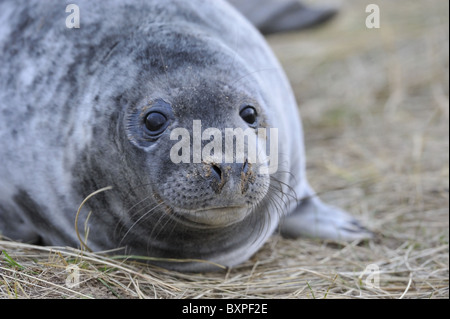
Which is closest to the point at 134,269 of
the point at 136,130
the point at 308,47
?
the point at 136,130

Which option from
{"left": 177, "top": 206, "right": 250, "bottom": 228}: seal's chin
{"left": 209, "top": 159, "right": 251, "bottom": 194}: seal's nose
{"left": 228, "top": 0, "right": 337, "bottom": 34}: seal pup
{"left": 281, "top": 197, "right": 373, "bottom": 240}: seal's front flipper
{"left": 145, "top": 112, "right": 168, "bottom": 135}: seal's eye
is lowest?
{"left": 281, "top": 197, "right": 373, "bottom": 240}: seal's front flipper

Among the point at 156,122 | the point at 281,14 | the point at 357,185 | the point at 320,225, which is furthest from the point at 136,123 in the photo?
the point at 281,14

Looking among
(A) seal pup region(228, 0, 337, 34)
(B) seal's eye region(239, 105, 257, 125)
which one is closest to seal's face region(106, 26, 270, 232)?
(B) seal's eye region(239, 105, 257, 125)

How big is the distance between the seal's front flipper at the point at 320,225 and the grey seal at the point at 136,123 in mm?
331

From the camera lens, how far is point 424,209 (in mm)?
4023

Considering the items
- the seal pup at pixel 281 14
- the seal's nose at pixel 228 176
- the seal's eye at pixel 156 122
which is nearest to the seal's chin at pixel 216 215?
the seal's nose at pixel 228 176

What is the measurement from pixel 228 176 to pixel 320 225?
1.55m

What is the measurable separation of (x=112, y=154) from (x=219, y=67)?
59cm

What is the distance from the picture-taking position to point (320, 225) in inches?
148

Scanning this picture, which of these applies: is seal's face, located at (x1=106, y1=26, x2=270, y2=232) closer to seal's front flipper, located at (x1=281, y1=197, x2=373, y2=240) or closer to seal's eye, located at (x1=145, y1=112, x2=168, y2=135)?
A: seal's eye, located at (x1=145, y1=112, x2=168, y2=135)

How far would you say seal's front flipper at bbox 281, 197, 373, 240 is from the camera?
3703mm

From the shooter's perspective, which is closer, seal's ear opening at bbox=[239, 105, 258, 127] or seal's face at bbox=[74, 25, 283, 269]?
seal's face at bbox=[74, 25, 283, 269]

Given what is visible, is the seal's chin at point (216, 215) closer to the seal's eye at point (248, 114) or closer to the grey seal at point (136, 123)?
the grey seal at point (136, 123)

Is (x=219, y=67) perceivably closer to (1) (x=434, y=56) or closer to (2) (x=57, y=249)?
(2) (x=57, y=249)
